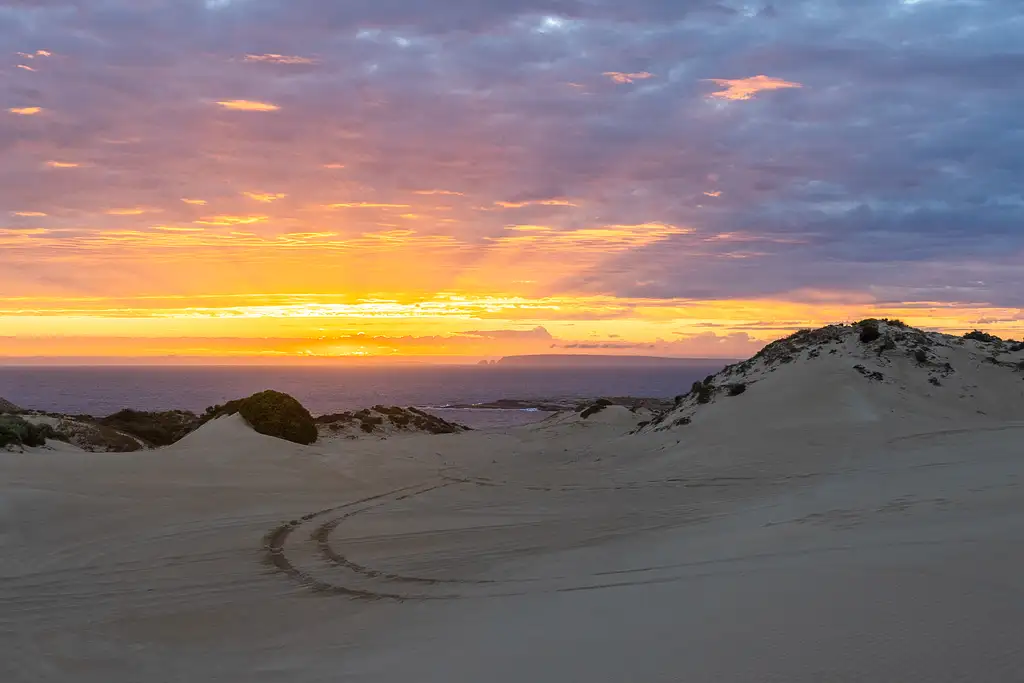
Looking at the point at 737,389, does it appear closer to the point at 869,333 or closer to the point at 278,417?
the point at 869,333

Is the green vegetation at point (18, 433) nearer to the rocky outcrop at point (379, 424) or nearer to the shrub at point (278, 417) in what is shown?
the shrub at point (278, 417)

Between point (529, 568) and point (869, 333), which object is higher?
point (869, 333)

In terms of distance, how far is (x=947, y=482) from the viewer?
8.17 m

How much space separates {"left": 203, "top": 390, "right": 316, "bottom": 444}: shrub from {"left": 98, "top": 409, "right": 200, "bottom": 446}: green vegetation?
4.36 m

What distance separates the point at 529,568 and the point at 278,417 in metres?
14.4

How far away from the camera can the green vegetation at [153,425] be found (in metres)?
23.6

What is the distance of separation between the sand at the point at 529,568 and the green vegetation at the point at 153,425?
11.5m

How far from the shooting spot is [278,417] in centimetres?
1997

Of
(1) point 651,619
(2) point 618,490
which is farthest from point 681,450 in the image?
(1) point 651,619

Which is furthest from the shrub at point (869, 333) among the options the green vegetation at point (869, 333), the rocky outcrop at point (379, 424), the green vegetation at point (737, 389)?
the rocky outcrop at point (379, 424)

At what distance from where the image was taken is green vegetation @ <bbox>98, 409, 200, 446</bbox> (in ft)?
77.3

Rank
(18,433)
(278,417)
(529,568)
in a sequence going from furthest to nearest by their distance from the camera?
(278,417), (18,433), (529,568)

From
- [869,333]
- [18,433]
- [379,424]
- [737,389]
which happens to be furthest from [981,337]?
[18,433]

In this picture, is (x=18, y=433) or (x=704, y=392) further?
(x=704, y=392)
